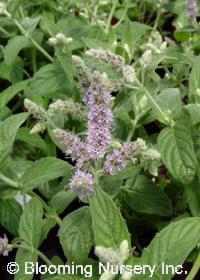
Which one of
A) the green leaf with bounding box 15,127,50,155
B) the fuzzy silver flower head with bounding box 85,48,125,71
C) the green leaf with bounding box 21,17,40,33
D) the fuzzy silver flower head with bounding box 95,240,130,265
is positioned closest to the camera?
the fuzzy silver flower head with bounding box 95,240,130,265

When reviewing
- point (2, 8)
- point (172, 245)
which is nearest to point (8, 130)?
point (172, 245)

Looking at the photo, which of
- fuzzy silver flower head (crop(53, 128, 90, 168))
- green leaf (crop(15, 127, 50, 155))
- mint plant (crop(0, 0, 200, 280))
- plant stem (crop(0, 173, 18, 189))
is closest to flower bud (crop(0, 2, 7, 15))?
mint plant (crop(0, 0, 200, 280))

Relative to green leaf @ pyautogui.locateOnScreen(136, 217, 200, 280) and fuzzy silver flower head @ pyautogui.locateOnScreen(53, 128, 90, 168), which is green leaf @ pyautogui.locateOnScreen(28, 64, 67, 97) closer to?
fuzzy silver flower head @ pyautogui.locateOnScreen(53, 128, 90, 168)

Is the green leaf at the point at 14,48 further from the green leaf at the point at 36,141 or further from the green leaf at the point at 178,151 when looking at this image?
the green leaf at the point at 178,151

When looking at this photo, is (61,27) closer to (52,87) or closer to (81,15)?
(81,15)

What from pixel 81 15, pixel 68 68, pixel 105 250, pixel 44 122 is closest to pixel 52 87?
pixel 68 68
